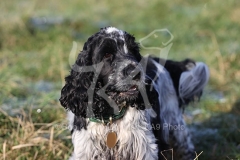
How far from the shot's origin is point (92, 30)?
12305 mm

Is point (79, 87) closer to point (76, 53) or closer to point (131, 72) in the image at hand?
point (131, 72)

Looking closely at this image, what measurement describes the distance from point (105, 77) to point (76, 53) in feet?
16.6

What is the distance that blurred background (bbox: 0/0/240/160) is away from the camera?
5.38 meters

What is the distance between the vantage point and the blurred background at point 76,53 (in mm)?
5379

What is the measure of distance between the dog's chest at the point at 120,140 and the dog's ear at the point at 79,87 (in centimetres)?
18

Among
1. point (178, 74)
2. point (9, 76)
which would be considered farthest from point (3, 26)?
point (178, 74)

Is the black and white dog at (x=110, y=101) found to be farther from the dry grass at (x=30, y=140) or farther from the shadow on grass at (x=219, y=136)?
the shadow on grass at (x=219, y=136)

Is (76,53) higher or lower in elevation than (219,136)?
higher

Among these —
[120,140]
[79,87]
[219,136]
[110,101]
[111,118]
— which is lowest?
[219,136]

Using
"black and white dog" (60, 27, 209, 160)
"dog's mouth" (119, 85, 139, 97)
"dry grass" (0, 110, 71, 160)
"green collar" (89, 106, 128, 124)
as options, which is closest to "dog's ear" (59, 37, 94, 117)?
"black and white dog" (60, 27, 209, 160)

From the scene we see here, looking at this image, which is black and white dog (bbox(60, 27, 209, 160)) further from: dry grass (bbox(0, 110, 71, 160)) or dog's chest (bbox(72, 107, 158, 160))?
dry grass (bbox(0, 110, 71, 160))

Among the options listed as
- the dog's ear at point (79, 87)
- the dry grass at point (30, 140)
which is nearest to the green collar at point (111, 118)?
the dog's ear at point (79, 87)

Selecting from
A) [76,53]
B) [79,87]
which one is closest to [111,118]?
[79,87]

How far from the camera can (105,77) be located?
4164 mm
